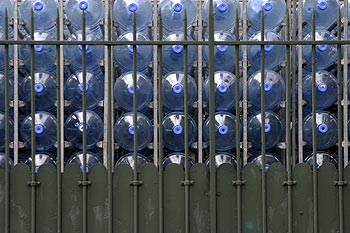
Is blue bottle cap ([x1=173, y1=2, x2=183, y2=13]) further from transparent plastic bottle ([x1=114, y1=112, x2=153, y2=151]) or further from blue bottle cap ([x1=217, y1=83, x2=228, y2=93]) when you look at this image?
transparent plastic bottle ([x1=114, y1=112, x2=153, y2=151])

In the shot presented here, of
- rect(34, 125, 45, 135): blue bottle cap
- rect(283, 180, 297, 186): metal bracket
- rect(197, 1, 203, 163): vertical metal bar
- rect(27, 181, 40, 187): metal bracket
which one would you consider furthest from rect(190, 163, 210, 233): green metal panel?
rect(34, 125, 45, 135): blue bottle cap

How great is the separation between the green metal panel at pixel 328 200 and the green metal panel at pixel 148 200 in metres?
1.03

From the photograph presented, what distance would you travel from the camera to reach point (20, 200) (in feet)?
17.2

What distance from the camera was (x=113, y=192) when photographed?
17.2 feet

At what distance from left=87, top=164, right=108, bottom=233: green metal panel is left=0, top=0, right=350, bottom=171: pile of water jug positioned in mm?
2766

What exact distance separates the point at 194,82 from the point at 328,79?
1.30 m

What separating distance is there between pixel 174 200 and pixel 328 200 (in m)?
0.97

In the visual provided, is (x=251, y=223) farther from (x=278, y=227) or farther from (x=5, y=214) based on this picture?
(x=5, y=214)

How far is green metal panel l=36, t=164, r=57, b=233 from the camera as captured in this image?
5.24 meters

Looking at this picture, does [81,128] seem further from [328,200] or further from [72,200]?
[328,200]

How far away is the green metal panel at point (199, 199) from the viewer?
528cm

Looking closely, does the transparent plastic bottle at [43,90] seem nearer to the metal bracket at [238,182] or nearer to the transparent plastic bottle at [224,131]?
the transparent plastic bottle at [224,131]

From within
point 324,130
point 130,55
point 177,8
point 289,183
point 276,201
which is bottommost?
point 276,201

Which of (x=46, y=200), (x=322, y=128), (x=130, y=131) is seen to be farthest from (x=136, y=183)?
(x=322, y=128)
